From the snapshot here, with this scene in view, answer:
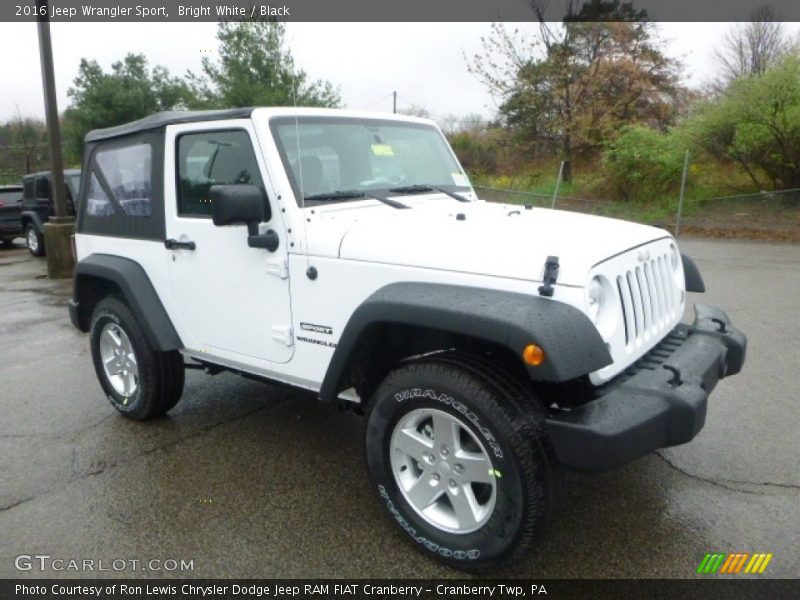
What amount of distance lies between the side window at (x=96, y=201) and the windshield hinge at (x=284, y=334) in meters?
1.83

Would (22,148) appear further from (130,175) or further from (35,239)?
(130,175)

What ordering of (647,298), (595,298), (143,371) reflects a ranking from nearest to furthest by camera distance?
1. (595,298)
2. (647,298)
3. (143,371)

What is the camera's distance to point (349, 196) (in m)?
3.47

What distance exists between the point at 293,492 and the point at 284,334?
861 millimetres

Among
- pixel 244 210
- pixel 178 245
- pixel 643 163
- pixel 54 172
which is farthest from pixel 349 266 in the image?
pixel 643 163

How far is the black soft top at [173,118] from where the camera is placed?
3.49m

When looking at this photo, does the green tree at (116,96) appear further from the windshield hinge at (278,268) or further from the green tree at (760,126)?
the windshield hinge at (278,268)

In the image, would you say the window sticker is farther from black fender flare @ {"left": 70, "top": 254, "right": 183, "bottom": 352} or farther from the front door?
black fender flare @ {"left": 70, "top": 254, "right": 183, "bottom": 352}

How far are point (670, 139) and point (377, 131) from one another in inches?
554

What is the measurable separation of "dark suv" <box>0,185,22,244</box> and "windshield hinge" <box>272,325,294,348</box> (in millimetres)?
15393

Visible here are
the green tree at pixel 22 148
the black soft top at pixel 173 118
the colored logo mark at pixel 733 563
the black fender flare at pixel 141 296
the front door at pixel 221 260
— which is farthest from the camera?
the green tree at pixel 22 148

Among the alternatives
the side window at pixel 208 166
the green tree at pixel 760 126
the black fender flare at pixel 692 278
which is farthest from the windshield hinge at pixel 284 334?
the green tree at pixel 760 126

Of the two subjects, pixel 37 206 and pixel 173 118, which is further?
pixel 37 206

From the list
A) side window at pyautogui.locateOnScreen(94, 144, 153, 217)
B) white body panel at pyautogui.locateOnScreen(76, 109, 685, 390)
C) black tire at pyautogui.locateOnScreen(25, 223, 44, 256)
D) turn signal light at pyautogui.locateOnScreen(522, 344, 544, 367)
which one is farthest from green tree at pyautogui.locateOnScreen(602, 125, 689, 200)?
turn signal light at pyautogui.locateOnScreen(522, 344, 544, 367)
